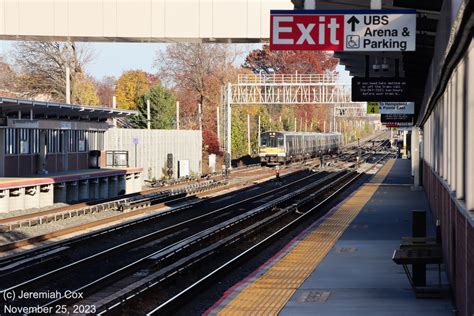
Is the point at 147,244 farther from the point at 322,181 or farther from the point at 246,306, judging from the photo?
the point at 322,181

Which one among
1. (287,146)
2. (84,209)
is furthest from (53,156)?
(287,146)

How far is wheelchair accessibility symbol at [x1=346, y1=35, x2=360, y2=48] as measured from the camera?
12.1 m

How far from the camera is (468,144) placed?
8445mm

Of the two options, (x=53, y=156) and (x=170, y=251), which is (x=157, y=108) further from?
(x=170, y=251)

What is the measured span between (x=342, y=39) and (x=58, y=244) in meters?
9.38

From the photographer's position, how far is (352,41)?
12.1 m

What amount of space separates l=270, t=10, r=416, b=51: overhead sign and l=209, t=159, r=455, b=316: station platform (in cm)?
355

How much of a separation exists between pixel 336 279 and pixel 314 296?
167cm

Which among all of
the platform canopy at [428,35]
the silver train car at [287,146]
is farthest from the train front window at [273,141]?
the platform canopy at [428,35]

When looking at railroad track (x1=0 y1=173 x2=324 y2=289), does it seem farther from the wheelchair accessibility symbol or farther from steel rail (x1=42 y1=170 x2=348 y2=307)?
the wheelchair accessibility symbol

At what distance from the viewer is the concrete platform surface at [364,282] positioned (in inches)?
454

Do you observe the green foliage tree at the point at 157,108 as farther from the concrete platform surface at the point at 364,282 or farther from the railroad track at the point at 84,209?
the concrete platform surface at the point at 364,282

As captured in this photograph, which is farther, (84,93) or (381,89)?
(84,93)

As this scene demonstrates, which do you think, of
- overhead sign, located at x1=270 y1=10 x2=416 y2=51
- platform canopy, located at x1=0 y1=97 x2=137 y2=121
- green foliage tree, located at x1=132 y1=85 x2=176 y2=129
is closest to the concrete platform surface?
overhead sign, located at x1=270 y1=10 x2=416 y2=51
